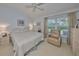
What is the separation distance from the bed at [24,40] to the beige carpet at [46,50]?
0.34 feet

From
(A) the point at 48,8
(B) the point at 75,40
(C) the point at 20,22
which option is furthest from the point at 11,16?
(B) the point at 75,40

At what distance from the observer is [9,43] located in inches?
68.1

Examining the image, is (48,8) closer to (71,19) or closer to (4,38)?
(71,19)

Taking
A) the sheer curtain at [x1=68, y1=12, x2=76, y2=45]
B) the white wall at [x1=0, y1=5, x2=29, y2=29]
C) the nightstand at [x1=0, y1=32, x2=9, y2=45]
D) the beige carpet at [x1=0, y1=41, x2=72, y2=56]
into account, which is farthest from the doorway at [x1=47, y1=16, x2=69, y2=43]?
the nightstand at [x1=0, y1=32, x2=9, y2=45]

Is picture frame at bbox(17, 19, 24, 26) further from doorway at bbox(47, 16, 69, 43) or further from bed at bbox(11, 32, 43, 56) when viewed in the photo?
doorway at bbox(47, 16, 69, 43)

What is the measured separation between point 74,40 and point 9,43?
1.07 meters

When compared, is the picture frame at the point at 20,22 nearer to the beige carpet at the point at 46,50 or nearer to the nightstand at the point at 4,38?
the nightstand at the point at 4,38

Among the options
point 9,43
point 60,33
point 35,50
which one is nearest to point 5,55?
point 9,43

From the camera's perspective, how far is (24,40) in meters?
1.71

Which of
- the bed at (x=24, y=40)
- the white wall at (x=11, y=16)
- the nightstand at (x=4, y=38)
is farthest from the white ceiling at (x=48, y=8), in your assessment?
the nightstand at (x=4, y=38)

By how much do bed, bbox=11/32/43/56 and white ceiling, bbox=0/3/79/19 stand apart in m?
0.32

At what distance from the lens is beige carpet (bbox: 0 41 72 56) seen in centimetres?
164

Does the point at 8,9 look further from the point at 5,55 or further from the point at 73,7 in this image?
the point at 73,7

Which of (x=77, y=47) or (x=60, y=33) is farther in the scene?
(x=60, y=33)
